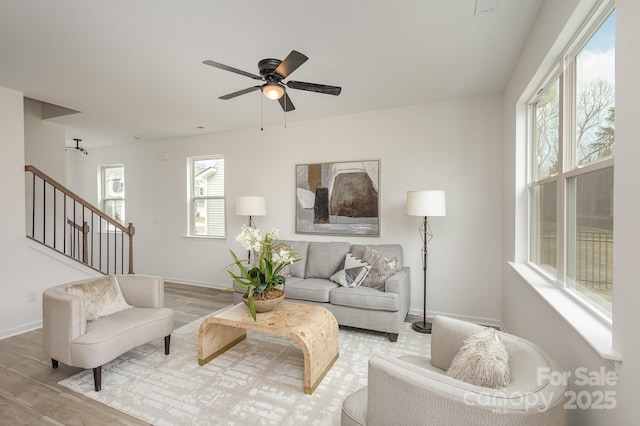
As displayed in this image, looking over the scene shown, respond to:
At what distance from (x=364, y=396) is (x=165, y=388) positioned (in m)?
1.63

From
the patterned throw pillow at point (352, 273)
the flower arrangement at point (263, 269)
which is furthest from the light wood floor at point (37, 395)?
the patterned throw pillow at point (352, 273)

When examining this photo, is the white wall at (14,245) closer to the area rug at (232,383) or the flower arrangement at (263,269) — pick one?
the area rug at (232,383)

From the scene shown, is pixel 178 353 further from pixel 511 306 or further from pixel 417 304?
pixel 511 306

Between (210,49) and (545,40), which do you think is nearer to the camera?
(545,40)

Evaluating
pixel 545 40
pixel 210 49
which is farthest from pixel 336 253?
pixel 545 40

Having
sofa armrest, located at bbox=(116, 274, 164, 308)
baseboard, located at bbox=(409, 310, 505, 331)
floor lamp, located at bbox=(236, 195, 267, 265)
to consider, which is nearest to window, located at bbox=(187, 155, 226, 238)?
floor lamp, located at bbox=(236, 195, 267, 265)

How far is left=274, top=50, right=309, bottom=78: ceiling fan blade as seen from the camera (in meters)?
1.89

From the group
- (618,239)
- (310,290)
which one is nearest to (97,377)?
(310,290)

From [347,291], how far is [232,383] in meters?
1.47

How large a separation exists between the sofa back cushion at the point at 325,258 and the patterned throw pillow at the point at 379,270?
1.72ft

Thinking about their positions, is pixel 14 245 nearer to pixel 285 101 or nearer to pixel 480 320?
pixel 285 101

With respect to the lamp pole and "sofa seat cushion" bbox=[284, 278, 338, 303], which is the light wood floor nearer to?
"sofa seat cushion" bbox=[284, 278, 338, 303]

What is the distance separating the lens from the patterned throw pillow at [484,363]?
122cm

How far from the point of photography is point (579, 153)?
1.67 metres
